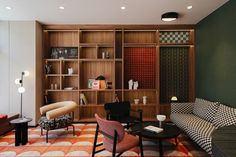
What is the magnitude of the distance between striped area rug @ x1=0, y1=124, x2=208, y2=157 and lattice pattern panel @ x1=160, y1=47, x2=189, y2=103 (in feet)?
4.79

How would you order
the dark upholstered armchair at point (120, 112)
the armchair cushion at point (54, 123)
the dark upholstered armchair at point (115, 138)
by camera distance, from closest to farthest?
the dark upholstered armchair at point (115, 138) < the armchair cushion at point (54, 123) < the dark upholstered armchair at point (120, 112)

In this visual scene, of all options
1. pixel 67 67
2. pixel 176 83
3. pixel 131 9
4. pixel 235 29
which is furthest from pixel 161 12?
pixel 67 67

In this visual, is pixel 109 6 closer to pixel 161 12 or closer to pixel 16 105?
pixel 161 12

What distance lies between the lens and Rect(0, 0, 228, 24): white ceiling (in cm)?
330

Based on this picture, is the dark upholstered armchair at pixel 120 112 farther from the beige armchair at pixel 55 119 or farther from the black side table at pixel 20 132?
the black side table at pixel 20 132

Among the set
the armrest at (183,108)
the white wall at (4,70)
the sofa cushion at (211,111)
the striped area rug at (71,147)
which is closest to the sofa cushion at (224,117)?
the sofa cushion at (211,111)

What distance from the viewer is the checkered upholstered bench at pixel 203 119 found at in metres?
2.67

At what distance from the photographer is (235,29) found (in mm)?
3041

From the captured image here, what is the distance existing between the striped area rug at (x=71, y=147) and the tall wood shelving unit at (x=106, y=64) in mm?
1205

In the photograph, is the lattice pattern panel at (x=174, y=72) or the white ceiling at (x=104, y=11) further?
the lattice pattern panel at (x=174, y=72)

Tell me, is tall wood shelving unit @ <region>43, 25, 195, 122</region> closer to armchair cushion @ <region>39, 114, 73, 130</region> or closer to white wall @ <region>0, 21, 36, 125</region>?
white wall @ <region>0, 21, 36, 125</region>

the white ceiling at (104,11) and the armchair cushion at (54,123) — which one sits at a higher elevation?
the white ceiling at (104,11)

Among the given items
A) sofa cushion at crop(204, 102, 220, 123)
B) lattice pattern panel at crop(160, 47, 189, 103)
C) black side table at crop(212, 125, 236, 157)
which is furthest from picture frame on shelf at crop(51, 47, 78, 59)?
black side table at crop(212, 125, 236, 157)

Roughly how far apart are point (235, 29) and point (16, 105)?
5188mm
